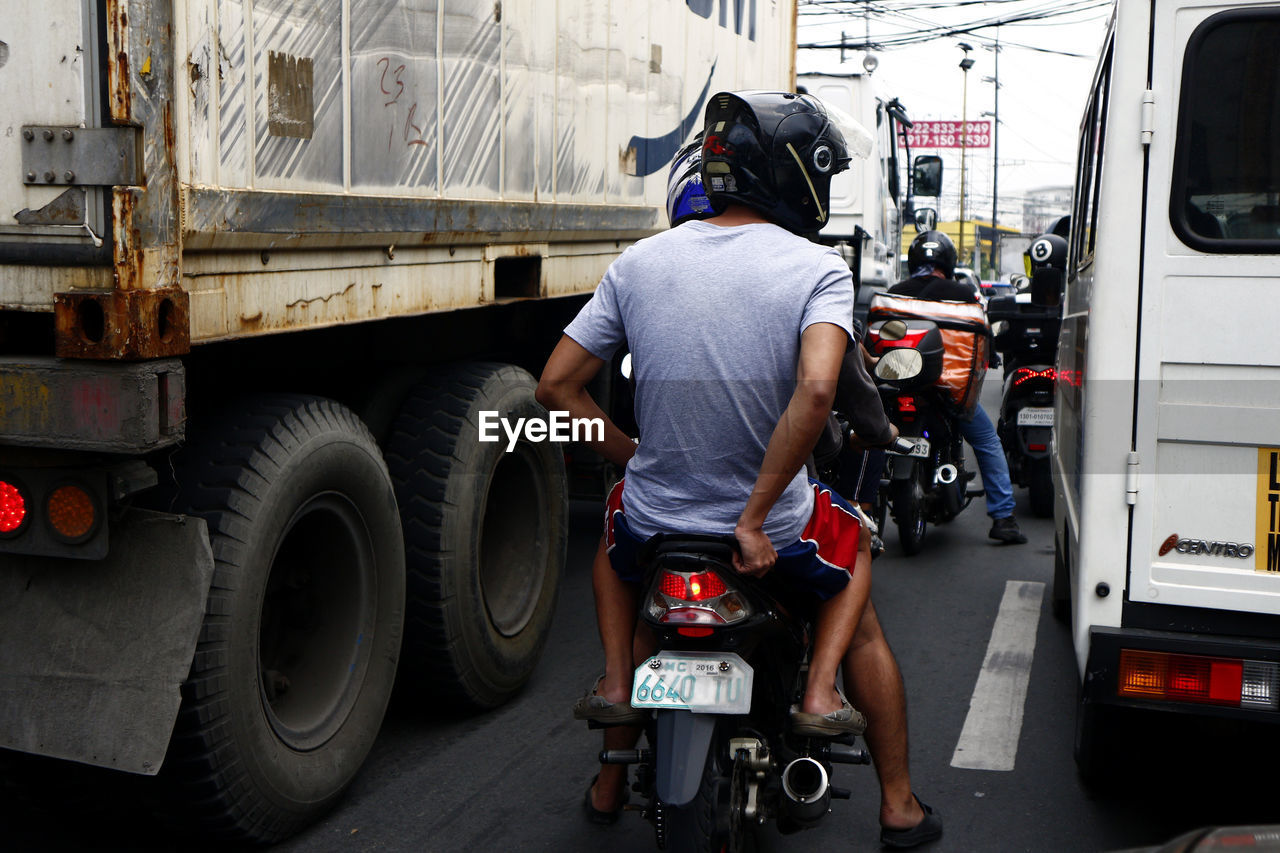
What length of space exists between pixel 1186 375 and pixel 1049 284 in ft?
11.3

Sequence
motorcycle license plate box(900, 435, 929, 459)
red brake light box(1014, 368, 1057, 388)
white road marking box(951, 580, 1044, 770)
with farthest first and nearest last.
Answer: red brake light box(1014, 368, 1057, 388), motorcycle license plate box(900, 435, 929, 459), white road marking box(951, 580, 1044, 770)

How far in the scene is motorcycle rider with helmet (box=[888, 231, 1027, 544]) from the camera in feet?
24.8

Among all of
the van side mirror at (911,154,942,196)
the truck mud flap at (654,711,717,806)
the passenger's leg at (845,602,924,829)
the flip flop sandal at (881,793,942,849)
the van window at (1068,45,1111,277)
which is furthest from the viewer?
the van side mirror at (911,154,942,196)

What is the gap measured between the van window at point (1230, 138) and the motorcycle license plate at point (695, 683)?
1.61 meters

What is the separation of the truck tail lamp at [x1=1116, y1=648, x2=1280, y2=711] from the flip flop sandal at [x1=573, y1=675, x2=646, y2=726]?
122cm

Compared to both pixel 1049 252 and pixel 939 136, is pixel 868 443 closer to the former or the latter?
pixel 1049 252

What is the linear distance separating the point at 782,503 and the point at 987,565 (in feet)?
15.0

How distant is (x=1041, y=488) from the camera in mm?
8594

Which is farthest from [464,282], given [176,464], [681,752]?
[681,752]

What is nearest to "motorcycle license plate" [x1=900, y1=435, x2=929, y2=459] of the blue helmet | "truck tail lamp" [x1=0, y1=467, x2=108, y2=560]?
the blue helmet

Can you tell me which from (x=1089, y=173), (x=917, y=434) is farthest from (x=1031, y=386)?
(x=1089, y=173)

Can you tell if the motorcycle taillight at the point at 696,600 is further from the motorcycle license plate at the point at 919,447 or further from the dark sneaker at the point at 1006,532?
the dark sneaker at the point at 1006,532

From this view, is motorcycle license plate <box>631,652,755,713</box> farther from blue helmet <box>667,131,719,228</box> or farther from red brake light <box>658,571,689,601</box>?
blue helmet <box>667,131,719,228</box>

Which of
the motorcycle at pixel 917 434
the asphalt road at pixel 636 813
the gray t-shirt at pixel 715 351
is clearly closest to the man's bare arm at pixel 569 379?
the gray t-shirt at pixel 715 351
